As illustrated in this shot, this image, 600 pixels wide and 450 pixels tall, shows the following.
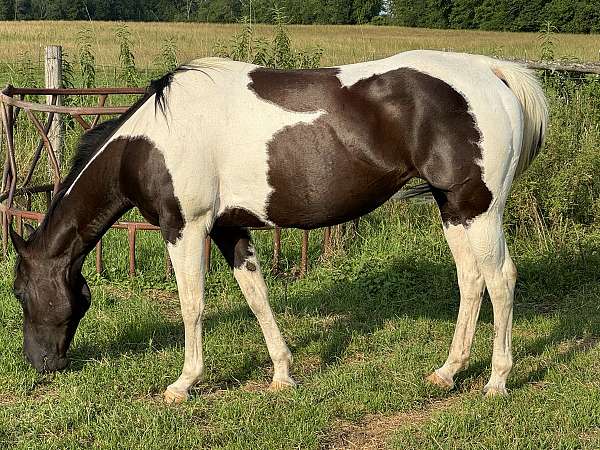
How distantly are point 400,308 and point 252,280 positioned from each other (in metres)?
1.86

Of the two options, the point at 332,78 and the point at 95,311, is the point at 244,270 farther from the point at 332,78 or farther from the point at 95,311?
the point at 95,311

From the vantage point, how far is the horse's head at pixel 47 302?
177 inches

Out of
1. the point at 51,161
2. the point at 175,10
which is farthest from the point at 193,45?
the point at 175,10

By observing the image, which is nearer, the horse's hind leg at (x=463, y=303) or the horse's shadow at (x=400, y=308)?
the horse's hind leg at (x=463, y=303)

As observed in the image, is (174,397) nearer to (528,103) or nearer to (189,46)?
(528,103)

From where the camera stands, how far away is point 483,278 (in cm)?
446

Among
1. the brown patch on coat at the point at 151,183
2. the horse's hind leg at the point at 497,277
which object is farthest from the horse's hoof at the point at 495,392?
the brown patch on coat at the point at 151,183

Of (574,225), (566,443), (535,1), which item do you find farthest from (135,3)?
(566,443)

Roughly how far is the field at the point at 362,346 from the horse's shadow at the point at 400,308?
0.02 metres

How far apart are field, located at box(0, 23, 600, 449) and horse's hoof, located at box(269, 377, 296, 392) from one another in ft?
0.21

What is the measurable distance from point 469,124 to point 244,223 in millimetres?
1436

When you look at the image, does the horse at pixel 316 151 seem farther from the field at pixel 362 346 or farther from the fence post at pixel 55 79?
the fence post at pixel 55 79

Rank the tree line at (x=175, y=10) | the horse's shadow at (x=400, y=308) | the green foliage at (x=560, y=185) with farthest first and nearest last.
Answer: the tree line at (x=175, y=10) → the green foliage at (x=560, y=185) → the horse's shadow at (x=400, y=308)

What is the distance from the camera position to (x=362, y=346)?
522cm
